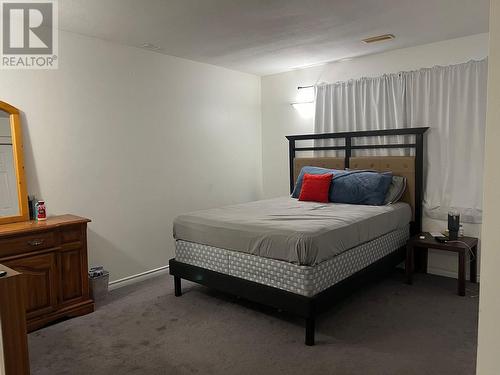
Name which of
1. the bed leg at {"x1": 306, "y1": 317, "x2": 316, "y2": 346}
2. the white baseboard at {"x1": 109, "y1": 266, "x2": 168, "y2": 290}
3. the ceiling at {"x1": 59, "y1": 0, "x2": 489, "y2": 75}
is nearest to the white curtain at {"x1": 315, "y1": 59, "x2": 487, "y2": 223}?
the ceiling at {"x1": 59, "y1": 0, "x2": 489, "y2": 75}

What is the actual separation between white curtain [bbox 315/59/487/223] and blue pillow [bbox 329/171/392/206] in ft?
1.50

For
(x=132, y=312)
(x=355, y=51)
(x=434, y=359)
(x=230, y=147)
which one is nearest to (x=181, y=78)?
(x=230, y=147)

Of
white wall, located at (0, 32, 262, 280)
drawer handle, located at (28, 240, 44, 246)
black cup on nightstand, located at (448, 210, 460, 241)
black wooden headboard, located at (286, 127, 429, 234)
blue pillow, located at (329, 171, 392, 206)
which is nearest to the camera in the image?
drawer handle, located at (28, 240, 44, 246)

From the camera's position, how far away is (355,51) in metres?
4.23

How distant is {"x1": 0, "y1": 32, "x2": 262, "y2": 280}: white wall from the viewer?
3.36 m

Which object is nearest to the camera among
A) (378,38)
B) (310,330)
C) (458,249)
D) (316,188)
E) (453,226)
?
(310,330)

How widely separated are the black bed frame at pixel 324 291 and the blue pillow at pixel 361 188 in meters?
0.39

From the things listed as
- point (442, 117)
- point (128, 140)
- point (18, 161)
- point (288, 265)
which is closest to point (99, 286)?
point (18, 161)

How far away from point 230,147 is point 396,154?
212cm

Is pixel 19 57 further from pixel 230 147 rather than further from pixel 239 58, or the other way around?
pixel 230 147

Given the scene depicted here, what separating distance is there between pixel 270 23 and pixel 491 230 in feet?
9.52

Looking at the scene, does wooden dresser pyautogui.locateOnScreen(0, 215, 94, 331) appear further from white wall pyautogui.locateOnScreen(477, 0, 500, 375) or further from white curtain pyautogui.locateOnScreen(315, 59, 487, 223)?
white curtain pyautogui.locateOnScreen(315, 59, 487, 223)

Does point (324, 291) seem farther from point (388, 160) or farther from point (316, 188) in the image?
point (388, 160)

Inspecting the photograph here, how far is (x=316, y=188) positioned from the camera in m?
4.19
